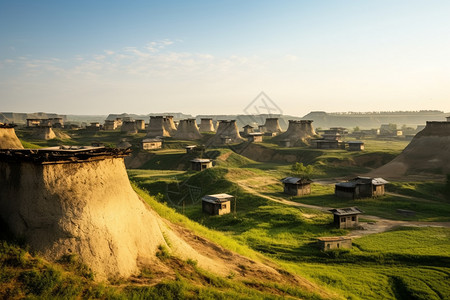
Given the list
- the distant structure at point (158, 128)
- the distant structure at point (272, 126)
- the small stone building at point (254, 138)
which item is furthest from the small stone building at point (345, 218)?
the distant structure at point (272, 126)

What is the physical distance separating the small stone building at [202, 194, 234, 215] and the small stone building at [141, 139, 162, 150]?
144ft

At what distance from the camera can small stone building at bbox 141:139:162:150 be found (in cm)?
7800

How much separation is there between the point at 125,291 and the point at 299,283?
9.93 metres

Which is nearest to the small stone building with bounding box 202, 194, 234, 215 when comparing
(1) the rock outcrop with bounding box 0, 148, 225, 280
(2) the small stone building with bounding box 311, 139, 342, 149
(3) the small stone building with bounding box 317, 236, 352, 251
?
(3) the small stone building with bounding box 317, 236, 352, 251

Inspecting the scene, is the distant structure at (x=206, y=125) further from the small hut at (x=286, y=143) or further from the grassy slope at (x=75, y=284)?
the grassy slope at (x=75, y=284)

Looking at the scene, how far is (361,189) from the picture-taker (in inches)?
1702

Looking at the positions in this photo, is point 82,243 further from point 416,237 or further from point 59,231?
point 416,237

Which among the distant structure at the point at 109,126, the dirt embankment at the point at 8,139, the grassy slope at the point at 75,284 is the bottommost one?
the grassy slope at the point at 75,284

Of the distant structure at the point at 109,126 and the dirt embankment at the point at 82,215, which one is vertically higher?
the distant structure at the point at 109,126

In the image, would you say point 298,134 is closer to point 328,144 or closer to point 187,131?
point 328,144

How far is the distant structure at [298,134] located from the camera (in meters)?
89.8

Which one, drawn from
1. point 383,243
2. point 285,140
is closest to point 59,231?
point 383,243

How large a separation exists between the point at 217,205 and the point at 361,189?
2089 cm

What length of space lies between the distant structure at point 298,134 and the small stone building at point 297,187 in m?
44.2
